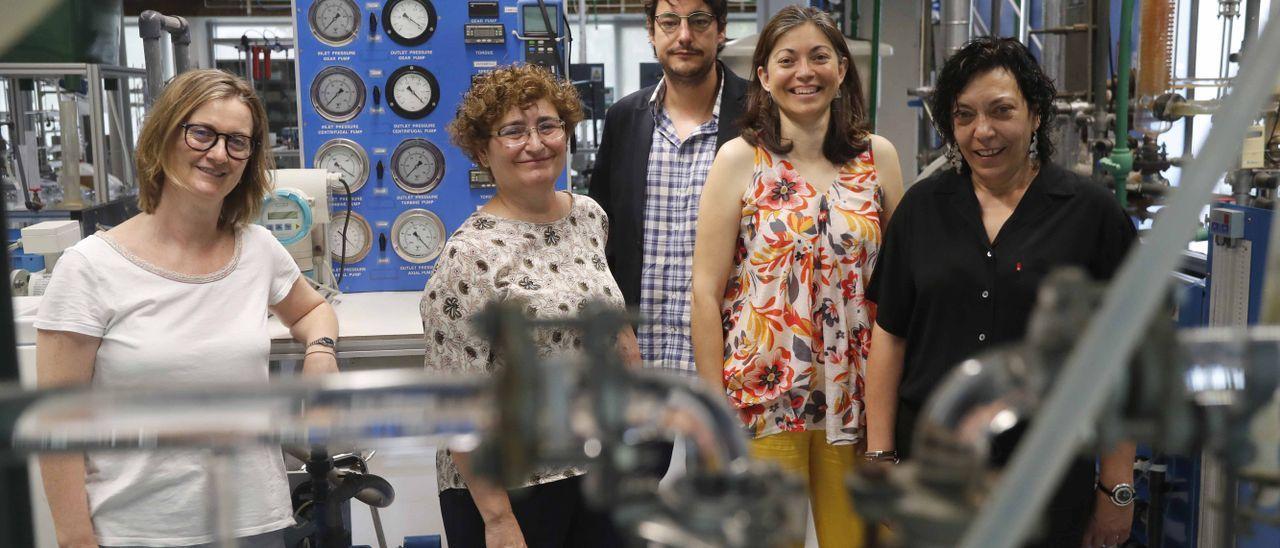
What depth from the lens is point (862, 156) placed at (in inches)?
83.8

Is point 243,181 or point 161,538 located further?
point 243,181

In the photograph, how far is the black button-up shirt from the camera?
71.2 inches

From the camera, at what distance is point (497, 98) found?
2002 mm

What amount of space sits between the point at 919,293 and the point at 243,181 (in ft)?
4.02

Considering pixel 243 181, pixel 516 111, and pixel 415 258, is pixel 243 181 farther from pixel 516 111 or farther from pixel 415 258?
pixel 415 258

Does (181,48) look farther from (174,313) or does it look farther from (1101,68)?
(1101,68)

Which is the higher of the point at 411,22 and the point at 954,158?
the point at 411,22

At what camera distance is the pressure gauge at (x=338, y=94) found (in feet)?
13.5

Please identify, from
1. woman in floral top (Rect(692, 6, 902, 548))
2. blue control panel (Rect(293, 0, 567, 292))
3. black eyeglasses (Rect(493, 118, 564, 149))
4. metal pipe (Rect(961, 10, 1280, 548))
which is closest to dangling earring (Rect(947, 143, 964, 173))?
woman in floral top (Rect(692, 6, 902, 548))

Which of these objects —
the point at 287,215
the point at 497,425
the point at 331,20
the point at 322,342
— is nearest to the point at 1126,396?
the point at 497,425

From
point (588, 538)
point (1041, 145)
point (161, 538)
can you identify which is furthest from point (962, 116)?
point (161, 538)

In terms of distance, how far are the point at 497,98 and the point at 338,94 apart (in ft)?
7.64

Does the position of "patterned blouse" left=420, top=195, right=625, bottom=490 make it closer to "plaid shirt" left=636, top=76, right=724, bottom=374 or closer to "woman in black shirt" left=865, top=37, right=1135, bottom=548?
"plaid shirt" left=636, top=76, right=724, bottom=374

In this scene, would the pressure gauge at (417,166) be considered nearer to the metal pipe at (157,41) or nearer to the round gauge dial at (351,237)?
the round gauge dial at (351,237)
